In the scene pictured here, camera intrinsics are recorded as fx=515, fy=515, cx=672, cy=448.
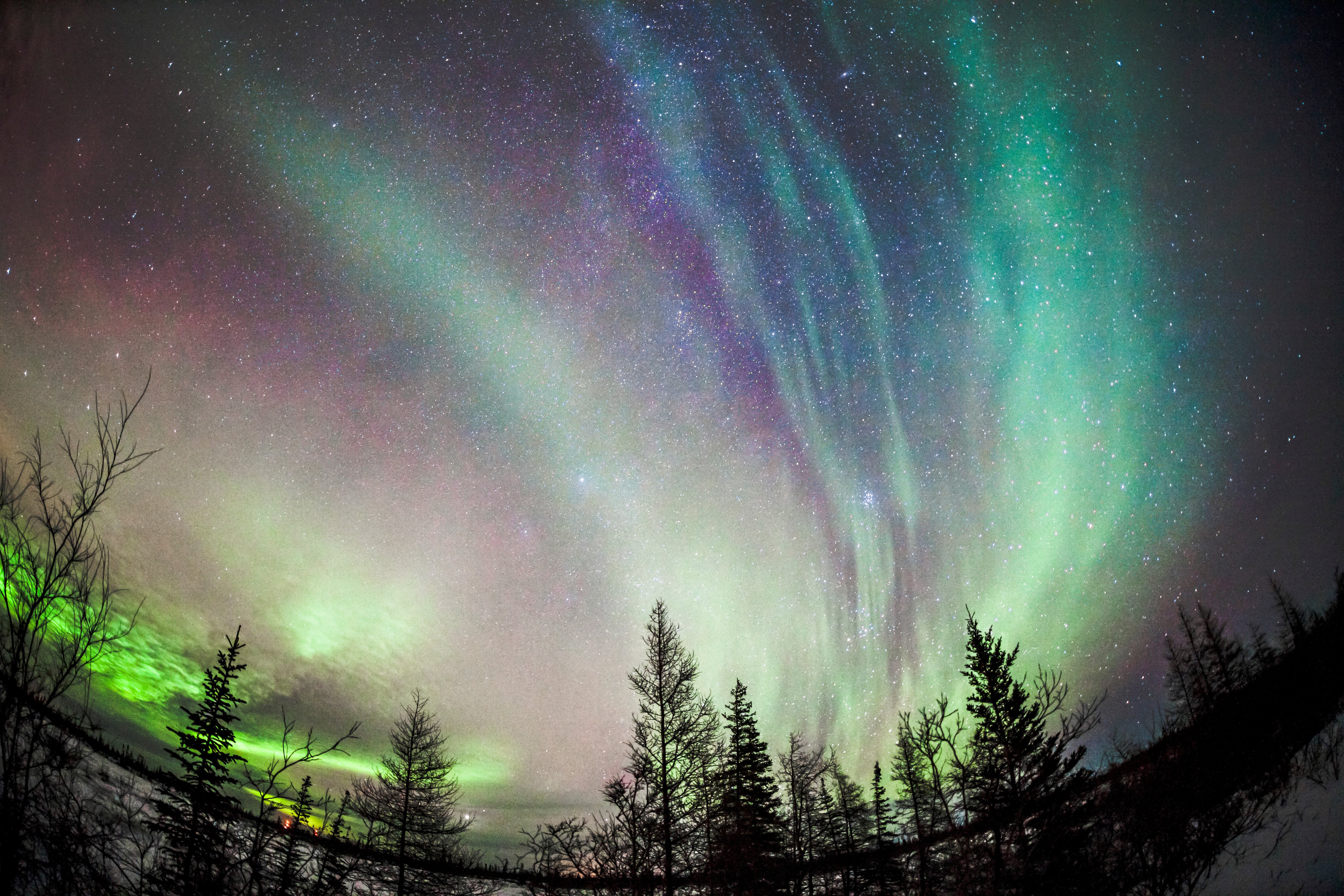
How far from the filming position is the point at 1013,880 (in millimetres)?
7496

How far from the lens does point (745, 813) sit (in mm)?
23531

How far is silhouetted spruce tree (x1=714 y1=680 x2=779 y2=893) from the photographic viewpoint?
53.8 ft

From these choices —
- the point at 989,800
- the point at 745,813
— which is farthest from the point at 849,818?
the point at 989,800

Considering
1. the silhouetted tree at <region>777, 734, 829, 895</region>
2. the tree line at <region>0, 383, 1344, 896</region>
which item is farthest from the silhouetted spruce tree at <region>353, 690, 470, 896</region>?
the silhouetted tree at <region>777, 734, 829, 895</region>

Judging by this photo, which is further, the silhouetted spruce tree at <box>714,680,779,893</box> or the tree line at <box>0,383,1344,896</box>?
the silhouetted spruce tree at <box>714,680,779,893</box>

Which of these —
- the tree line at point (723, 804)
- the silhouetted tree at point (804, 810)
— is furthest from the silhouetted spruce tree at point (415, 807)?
the silhouetted tree at point (804, 810)

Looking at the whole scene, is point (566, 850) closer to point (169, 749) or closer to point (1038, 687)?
point (1038, 687)

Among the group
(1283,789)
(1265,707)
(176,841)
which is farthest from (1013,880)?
(1265,707)

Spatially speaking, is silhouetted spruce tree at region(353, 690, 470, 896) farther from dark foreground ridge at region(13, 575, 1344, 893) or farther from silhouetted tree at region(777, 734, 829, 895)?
silhouetted tree at region(777, 734, 829, 895)

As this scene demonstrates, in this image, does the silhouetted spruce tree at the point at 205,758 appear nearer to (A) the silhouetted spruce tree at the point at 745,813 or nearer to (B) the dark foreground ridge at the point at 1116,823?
(B) the dark foreground ridge at the point at 1116,823

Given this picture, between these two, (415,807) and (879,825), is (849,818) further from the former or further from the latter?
(415,807)

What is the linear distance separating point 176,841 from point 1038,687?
19396mm

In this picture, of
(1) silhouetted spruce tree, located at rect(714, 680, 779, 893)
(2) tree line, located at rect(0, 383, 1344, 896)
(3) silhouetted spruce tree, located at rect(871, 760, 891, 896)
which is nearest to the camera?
(2) tree line, located at rect(0, 383, 1344, 896)

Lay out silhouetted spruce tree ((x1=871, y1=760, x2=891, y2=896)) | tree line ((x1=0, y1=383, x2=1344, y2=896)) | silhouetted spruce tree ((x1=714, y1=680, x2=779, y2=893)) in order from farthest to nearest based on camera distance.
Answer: silhouetted spruce tree ((x1=871, y1=760, x2=891, y2=896)) → silhouetted spruce tree ((x1=714, y1=680, x2=779, y2=893)) → tree line ((x1=0, y1=383, x2=1344, y2=896))
